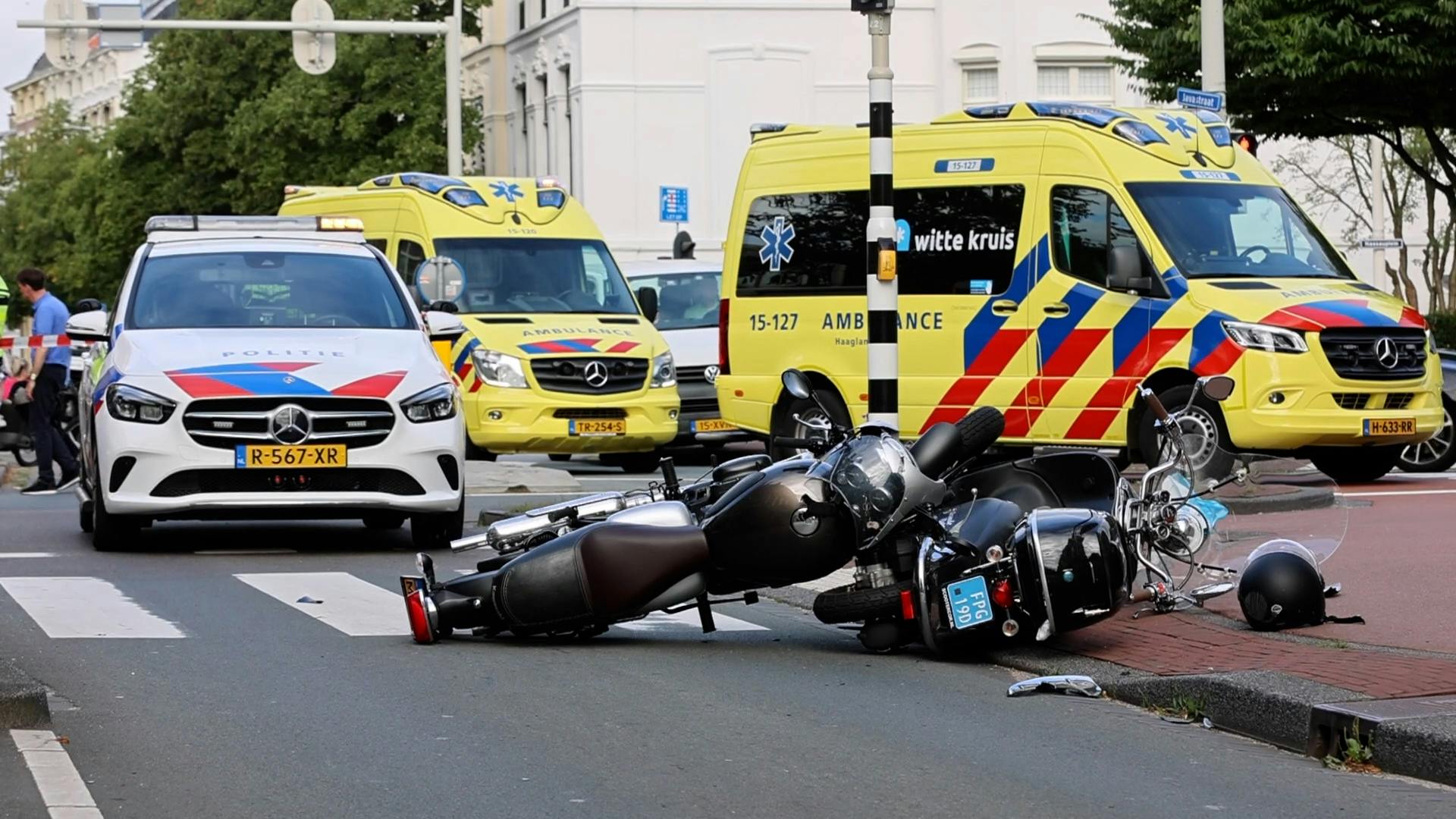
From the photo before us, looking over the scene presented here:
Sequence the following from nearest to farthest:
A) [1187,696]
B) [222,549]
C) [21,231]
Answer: [1187,696], [222,549], [21,231]

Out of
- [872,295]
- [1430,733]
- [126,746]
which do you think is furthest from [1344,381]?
[126,746]

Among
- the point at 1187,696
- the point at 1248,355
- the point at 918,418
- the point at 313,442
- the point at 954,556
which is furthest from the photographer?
the point at 918,418

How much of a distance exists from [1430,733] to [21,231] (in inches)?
3412

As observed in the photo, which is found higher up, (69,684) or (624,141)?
(624,141)

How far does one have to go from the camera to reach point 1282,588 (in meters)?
9.52

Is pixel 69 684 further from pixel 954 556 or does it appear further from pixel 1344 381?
pixel 1344 381

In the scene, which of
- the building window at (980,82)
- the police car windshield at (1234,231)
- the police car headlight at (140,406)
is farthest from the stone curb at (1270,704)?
the building window at (980,82)

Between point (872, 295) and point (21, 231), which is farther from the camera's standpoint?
point (21, 231)

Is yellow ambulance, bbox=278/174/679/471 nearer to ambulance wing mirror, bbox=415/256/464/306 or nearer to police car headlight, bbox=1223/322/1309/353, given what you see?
ambulance wing mirror, bbox=415/256/464/306

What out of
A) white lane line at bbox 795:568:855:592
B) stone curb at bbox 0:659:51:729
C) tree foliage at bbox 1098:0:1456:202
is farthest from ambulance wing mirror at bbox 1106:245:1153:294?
tree foliage at bbox 1098:0:1456:202

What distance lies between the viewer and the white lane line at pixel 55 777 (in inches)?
245

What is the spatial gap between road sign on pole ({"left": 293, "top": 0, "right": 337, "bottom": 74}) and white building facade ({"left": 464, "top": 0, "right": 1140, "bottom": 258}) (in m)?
17.1

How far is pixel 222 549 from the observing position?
46.1 ft

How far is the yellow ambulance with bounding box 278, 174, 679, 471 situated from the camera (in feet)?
64.2
